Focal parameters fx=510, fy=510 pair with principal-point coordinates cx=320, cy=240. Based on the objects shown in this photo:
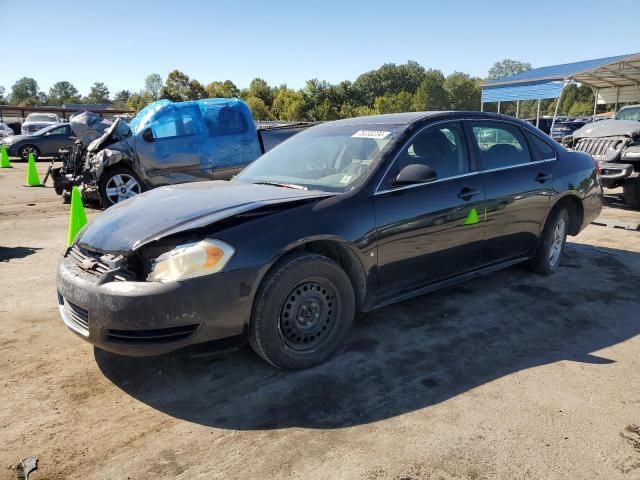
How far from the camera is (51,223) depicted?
330 inches

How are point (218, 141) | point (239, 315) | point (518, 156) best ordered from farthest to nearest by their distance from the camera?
1. point (218, 141)
2. point (518, 156)
3. point (239, 315)

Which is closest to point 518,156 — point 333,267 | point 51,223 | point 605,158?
point 333,267

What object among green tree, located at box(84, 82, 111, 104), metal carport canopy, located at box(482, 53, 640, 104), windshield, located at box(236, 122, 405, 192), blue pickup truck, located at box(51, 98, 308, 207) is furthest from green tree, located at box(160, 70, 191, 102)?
green tree, located at box(84, 82, 111, 104)

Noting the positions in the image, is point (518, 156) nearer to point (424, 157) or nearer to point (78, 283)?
point (424, 157)

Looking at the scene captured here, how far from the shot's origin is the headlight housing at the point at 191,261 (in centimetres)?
286

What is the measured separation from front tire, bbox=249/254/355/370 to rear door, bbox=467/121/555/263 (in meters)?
1.69

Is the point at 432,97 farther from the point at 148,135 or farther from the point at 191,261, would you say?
the point at 191,261

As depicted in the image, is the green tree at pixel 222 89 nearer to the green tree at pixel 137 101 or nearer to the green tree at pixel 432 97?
the green tree at pixel 137 101

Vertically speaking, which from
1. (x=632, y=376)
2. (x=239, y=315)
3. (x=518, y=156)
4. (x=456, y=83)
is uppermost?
(x=456, y=83)

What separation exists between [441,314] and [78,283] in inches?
109

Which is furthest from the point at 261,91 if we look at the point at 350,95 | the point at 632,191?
the point at 632,191

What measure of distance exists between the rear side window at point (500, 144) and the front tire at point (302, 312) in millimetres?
1939

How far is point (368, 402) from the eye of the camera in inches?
116

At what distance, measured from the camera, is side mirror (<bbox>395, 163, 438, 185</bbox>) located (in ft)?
11.9
